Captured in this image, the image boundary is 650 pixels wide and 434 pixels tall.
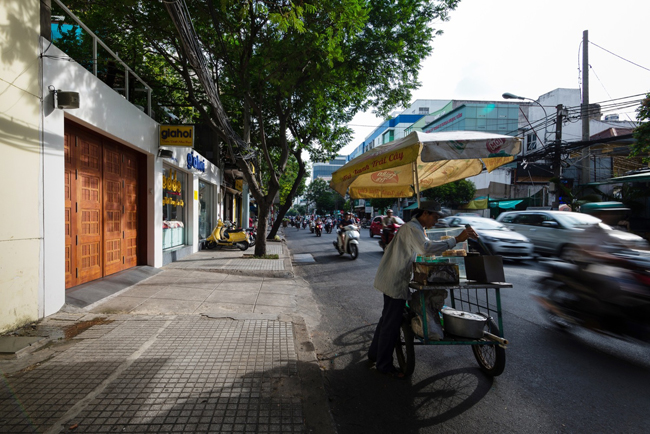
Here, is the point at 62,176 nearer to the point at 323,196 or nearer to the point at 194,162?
the point at 194,162

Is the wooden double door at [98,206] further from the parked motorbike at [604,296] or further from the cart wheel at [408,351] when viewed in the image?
the parked motorbike at [604,296]

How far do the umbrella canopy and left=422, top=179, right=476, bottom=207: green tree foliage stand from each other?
92.8 feet

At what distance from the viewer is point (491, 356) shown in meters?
3.41

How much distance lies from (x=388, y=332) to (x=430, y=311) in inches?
17.3

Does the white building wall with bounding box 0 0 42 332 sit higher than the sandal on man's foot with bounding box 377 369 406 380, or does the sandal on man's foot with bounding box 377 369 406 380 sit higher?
the white building wall with bounding box 0 0 42 332

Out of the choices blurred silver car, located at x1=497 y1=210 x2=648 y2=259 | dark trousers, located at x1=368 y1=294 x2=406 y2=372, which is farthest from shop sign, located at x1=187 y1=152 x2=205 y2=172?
blurred silver car, located at x1=497 y1=210 x2=648 y2=259

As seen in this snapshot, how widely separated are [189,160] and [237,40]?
384 cm

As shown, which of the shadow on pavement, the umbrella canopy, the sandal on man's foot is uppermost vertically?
the umbrella canopy

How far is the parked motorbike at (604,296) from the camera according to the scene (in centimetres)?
372

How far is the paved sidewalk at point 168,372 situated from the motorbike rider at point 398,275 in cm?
71

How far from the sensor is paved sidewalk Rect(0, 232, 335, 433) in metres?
2.52

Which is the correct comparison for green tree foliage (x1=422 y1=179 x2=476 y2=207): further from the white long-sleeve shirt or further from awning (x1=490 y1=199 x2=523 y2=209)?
the white long-sleeve shirt

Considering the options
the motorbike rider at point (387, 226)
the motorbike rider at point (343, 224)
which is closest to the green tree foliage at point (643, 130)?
the motorbike rider at point (387, 226)

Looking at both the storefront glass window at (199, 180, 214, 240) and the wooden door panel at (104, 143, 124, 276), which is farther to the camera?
the storefront glass window at (199, 180, 214, 240)
